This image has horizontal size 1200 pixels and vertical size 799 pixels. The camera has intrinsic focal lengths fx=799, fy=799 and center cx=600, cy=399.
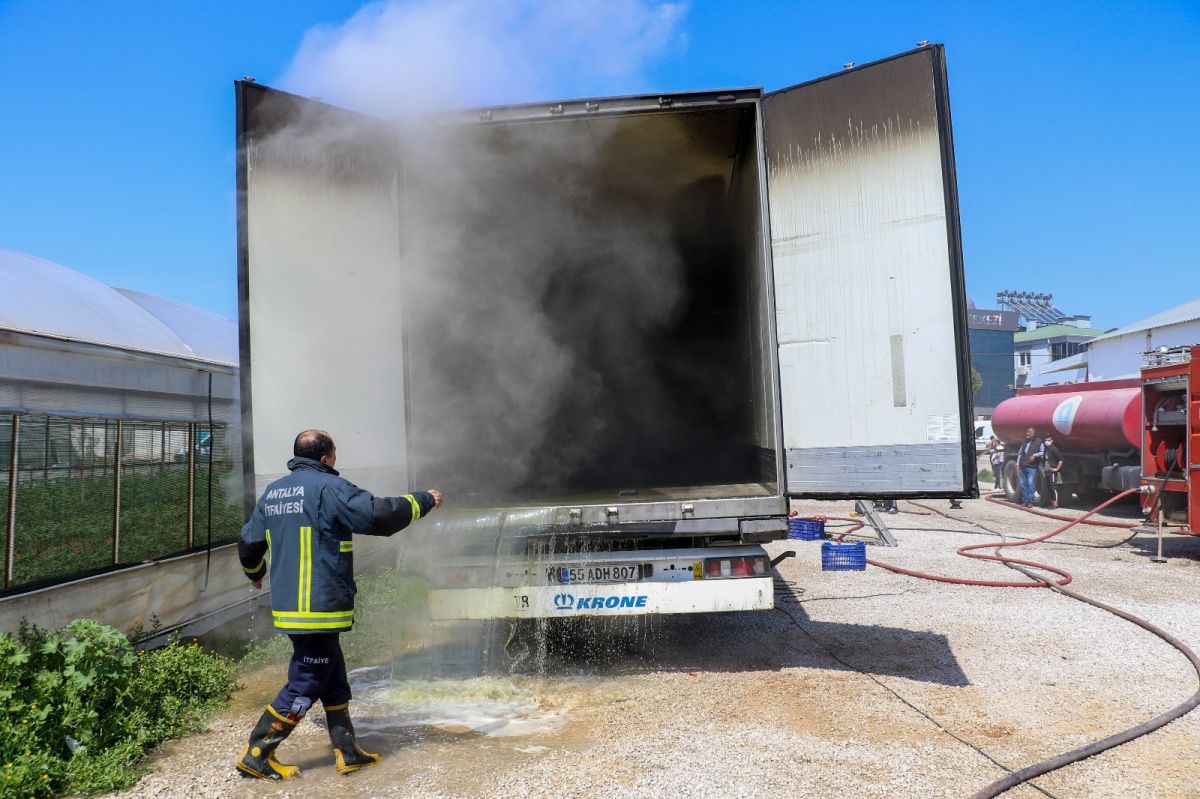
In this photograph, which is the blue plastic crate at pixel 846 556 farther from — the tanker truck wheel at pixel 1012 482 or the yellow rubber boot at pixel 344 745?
the tanker truck wheel at pixel 1012 482

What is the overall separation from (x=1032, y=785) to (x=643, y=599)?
2.15 m

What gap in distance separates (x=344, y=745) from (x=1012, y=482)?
17093 millimetres

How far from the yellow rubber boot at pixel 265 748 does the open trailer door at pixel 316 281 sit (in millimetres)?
1752

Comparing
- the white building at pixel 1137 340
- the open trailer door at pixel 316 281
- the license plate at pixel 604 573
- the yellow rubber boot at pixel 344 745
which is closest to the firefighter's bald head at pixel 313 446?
the open trailer door at pixel 316 281

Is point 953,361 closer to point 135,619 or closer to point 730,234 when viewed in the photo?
point 730,234

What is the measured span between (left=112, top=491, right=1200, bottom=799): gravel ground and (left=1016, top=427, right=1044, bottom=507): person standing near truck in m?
9.96

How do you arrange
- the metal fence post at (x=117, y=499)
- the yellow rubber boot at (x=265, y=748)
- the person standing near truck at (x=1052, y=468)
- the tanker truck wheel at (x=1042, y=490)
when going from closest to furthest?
1. the yellow rubber boot at (x=265, y=748)
2. the metal fence post at (x=117, y=499)
3. the person standing near truck at (x=1052, y=468)
4. the tanker truck wheel at (x=1042, y=490)

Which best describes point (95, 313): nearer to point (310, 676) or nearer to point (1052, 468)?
point (310, 676)

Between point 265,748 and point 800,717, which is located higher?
point 265,748

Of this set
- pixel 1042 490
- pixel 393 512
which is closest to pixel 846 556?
A: pixel 393 512

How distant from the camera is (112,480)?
7152mm

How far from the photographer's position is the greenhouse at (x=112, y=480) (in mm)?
5309

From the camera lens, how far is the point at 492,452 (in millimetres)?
6969

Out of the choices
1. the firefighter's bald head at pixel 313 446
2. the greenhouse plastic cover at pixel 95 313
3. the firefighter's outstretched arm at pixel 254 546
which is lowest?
the firefighter's outstretched arm at pixel 254 546
